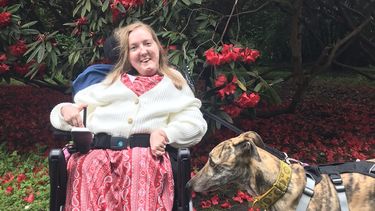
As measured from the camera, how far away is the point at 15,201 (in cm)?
456

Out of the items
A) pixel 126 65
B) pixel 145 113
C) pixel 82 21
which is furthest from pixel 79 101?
pixel 82 21

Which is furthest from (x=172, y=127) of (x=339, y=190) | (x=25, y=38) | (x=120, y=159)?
(x=25, y=38)

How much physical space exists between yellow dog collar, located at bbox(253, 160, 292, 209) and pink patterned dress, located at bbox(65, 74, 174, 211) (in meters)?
0.54

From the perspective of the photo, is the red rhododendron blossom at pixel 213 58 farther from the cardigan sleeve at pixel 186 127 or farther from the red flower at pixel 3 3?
the red flower at pixel 3 3

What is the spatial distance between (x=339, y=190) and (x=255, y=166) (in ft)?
1.57

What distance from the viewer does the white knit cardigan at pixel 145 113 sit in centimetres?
312

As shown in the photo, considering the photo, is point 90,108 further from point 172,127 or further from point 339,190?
point 339,190

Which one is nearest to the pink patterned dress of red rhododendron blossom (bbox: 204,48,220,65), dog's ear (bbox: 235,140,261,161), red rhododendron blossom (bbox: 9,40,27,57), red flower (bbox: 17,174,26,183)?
dog's ear (bbox: 235,140,261,161)

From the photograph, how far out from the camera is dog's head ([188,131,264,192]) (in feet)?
8.76

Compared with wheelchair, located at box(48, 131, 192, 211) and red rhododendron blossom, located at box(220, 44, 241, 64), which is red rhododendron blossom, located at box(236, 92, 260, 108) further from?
wheelchair, located at box(48, 131, 192, 211)

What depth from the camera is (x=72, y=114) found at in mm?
3076

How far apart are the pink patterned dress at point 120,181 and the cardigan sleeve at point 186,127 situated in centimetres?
14

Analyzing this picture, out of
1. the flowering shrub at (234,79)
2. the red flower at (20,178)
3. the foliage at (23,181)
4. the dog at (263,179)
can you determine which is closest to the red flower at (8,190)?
the foliage at (23,181)

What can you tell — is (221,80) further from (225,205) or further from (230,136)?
(230,136)
